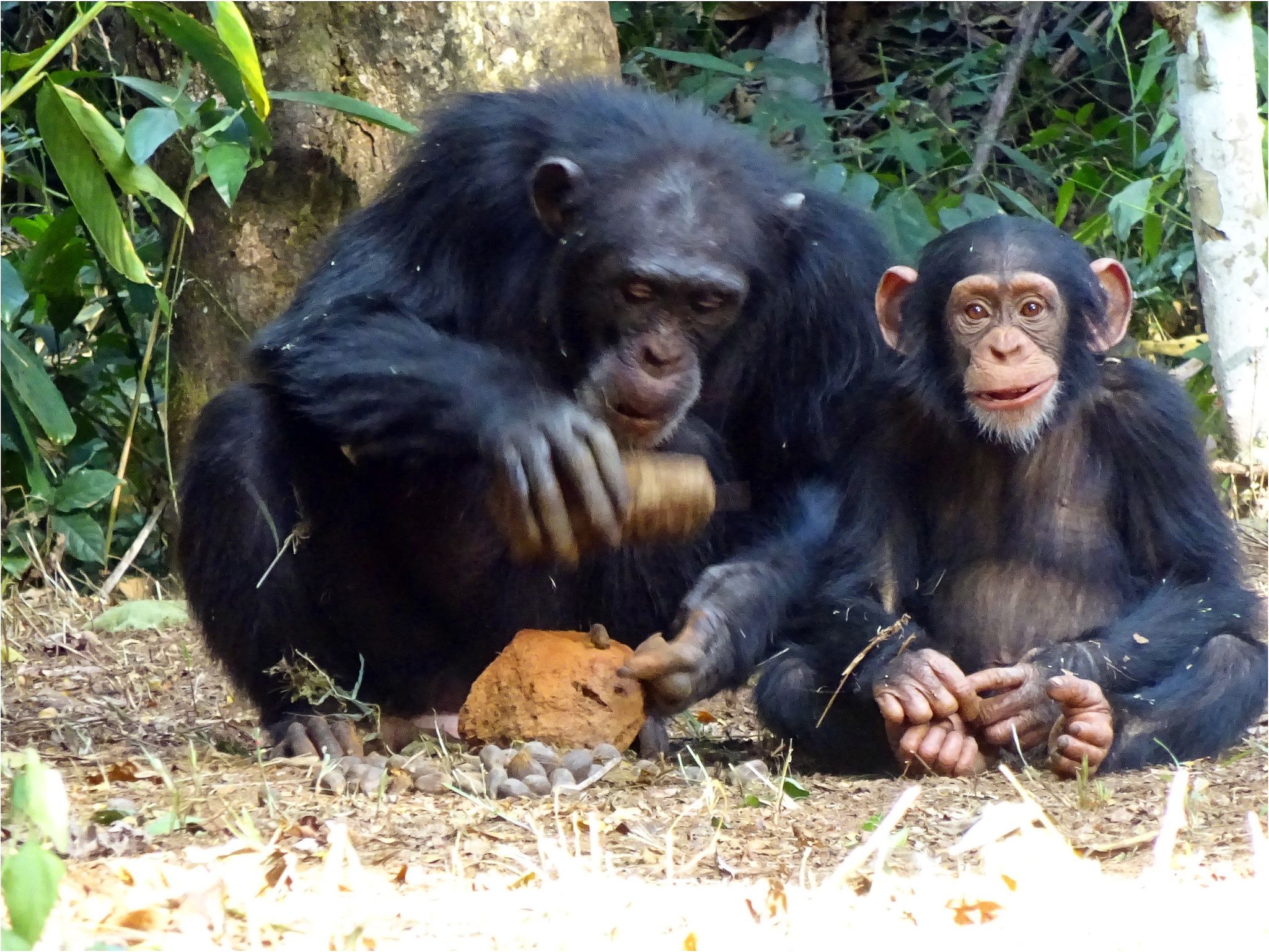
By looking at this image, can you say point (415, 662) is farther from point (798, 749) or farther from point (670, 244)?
point (670, 244)

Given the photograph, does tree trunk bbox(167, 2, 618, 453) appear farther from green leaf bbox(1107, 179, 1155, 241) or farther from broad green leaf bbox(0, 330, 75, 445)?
green leaf bbox(1107, 179, 1155, 241)

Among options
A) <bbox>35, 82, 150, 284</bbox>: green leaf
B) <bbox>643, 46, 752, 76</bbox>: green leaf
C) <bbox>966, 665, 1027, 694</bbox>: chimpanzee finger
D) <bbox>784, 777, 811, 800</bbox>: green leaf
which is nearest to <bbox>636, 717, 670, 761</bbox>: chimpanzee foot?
<bbox>784, 777, 811, 800</bbox>: green leaf

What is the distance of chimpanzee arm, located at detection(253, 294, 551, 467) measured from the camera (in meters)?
3.44

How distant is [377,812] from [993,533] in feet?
5.86

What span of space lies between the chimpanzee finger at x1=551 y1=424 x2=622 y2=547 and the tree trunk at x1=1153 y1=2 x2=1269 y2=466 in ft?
9.54

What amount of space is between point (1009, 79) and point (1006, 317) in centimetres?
409

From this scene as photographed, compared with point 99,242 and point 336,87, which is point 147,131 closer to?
point 99,242

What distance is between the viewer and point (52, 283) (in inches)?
→ 223

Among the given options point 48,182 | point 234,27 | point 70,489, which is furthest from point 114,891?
point 48,182

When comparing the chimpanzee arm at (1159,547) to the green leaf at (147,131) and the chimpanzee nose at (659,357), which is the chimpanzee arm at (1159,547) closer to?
the chimpanzee nose at (659,357)

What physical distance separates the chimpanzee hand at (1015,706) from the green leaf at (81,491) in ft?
11.1

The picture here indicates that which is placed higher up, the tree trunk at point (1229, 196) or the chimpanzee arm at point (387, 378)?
the tree trunk at point (1229, 196)

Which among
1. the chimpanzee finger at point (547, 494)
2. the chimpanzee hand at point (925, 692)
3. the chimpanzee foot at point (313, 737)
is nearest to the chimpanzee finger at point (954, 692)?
the chimpanzee hand at point (925, 692)

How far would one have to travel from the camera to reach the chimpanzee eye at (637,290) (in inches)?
147
